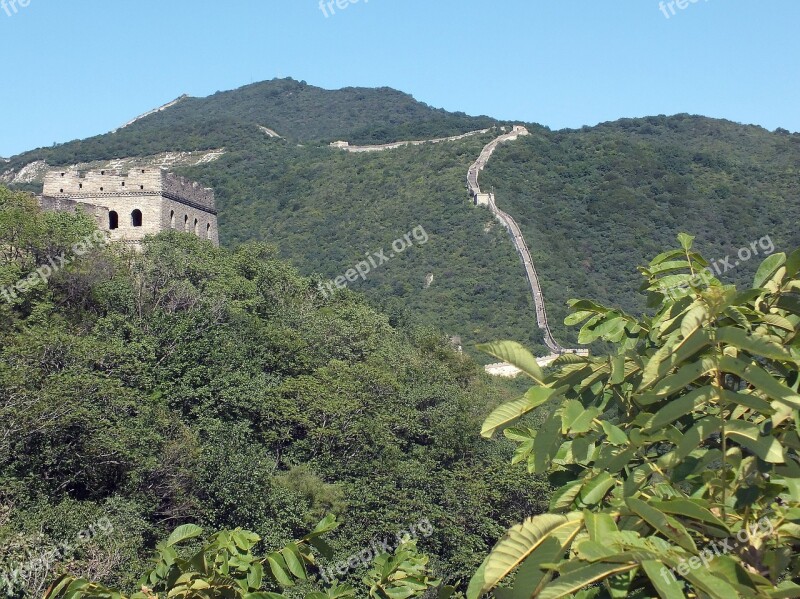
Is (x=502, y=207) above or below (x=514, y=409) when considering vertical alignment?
above

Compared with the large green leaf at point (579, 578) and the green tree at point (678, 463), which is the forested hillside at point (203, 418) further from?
the large green leaf at point (579, 578)

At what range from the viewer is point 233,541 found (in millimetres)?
5719

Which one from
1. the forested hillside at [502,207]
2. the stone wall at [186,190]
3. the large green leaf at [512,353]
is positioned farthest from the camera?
the forested hillside at [502,207]

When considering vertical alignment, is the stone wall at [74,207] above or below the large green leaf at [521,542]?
above

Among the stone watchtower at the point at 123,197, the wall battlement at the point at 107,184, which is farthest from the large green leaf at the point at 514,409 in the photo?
the wall battlement at the point at 107,184

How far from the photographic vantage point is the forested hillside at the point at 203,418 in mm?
19562

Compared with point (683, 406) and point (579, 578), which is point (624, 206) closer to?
point (683, 406)

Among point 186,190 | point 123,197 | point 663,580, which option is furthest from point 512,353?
point 186,190

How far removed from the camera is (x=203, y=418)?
2494cm

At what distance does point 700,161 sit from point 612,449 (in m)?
90.6

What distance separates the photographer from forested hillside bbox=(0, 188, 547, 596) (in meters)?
19.6

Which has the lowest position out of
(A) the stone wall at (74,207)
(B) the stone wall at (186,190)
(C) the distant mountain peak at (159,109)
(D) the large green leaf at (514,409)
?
(D) the large green leaf at (514,409)

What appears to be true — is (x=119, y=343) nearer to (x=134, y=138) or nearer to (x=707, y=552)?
(x=707, y=552)

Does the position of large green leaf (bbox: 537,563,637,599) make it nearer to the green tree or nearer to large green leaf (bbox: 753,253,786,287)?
the green tree
